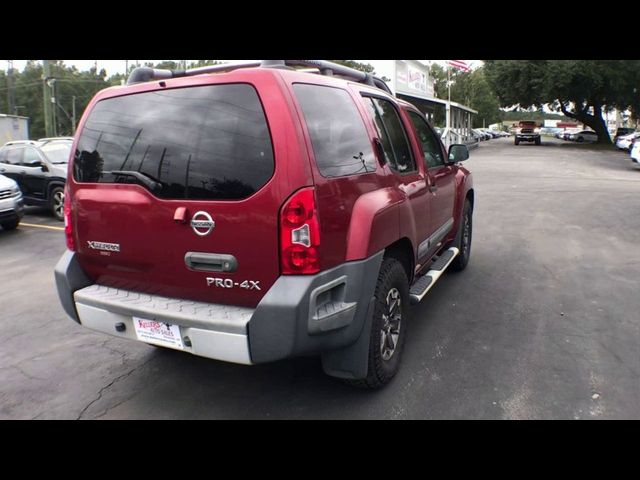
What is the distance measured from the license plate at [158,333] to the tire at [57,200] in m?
8.31

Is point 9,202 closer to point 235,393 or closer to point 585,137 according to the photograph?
point 235,393

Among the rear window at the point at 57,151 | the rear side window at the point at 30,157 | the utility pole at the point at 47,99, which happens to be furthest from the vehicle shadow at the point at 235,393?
the utility pole at the point at 47,99

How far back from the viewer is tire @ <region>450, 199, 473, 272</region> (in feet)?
18.2

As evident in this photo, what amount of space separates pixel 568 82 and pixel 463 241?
108ft

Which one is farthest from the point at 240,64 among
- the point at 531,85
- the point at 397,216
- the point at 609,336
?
the point at 531,85

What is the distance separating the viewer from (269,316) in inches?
97.0

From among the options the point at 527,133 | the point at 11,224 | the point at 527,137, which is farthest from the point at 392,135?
the point at 527,133

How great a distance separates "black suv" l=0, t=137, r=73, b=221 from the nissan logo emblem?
8368mm

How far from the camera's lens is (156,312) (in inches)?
107

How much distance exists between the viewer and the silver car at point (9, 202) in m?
8.61

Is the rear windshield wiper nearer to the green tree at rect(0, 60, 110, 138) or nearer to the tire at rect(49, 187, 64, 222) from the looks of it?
the tire at rect(49, 187, 64, 222)

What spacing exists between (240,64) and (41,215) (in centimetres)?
968

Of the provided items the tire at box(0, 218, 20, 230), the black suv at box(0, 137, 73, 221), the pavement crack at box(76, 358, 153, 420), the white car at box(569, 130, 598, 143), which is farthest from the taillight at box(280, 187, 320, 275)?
the white car at box(569, 130, 598, 143)
